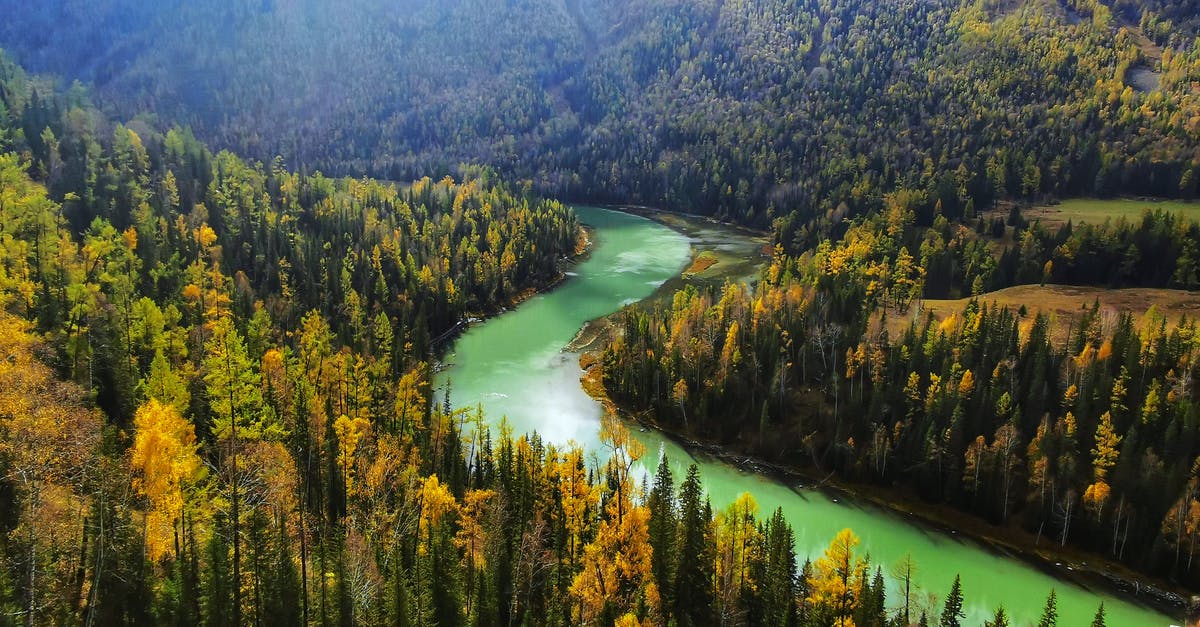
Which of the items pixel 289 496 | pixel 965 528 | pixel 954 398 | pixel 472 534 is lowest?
Result: pixel 965 528

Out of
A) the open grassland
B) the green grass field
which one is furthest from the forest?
the green grass field

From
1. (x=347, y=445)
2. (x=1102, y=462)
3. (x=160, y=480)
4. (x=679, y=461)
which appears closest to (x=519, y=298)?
(x=679, y=461)

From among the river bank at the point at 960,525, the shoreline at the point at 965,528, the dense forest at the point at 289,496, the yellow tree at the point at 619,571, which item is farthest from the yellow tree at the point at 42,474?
the river bank at the point at 960,525

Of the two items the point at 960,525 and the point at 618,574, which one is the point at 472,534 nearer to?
the point at 618,574

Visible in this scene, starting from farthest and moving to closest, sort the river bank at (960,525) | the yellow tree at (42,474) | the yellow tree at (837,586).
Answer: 1. the river bank at (960,525)
2. the yellow tree at (837,586)
3. the yellow tree at (42,474)

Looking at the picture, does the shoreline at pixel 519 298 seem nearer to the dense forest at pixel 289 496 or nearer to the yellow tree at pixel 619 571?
the dense forest at pixel 289 496

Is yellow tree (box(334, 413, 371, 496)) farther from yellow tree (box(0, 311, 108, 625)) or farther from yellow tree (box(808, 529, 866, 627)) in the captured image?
yellow tree (box(808, 529, 866, 627))
